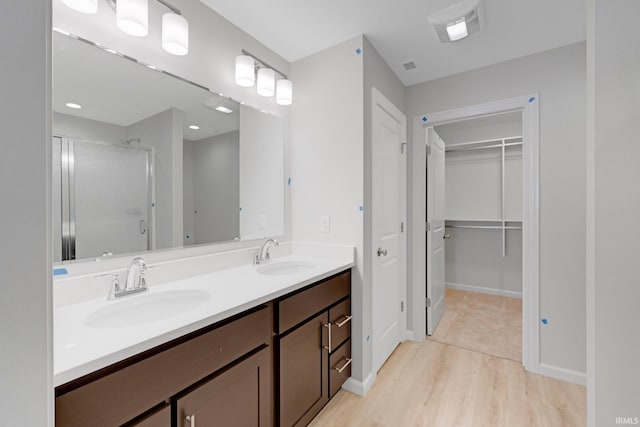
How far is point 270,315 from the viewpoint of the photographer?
1249 mm

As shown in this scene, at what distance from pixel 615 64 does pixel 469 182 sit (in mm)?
3219

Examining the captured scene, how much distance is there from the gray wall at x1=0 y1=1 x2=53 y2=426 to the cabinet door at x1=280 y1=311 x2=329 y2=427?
951mm

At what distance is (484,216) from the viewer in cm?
392

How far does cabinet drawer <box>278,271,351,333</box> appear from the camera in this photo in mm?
1327

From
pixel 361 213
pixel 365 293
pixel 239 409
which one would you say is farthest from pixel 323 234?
pixel 239 409

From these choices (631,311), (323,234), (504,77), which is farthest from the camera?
(504,77)

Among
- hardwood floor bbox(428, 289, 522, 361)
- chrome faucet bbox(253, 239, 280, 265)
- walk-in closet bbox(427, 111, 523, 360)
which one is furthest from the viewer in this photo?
walk-in closet bbox(427, 111, 523, 360)

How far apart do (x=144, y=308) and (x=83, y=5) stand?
1.26 meters

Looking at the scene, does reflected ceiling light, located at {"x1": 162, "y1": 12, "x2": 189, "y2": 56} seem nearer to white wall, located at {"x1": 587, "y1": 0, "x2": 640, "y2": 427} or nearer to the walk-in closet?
white wall, located at {"x1": 587, "y1": 0, "x2": 640, "y2": 427}

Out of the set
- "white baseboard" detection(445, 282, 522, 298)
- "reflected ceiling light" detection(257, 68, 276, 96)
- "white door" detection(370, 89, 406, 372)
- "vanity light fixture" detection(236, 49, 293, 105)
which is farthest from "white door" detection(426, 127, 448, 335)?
"reflected ceiling light" detection(257, 68, 276, 96)

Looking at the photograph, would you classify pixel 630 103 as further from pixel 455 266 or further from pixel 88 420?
pixel 455 266

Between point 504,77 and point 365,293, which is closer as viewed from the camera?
point 365,293

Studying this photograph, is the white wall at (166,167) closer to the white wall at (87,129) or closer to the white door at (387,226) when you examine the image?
the white wall at (87,129)

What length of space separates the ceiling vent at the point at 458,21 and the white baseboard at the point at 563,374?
245cm
